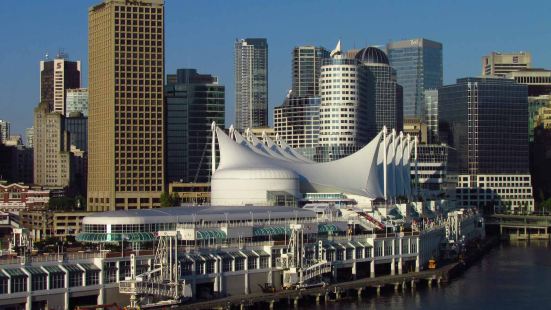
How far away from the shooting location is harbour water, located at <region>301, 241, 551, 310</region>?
71.5 m

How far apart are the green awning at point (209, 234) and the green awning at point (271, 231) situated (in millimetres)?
3306

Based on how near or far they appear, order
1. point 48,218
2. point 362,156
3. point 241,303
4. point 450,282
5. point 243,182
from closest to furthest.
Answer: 1. point 241,303
2. point 450,282
3. point 243,182
4. point 362,156
5. point 48,218

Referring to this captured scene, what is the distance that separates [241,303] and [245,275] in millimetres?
4835

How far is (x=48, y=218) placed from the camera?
428 feet

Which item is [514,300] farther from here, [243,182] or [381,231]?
[243,182]

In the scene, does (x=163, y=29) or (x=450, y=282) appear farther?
(x=163, y=29)

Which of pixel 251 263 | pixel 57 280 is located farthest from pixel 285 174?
pixel 57 280

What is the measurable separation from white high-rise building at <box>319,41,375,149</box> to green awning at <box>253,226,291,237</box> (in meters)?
94.1

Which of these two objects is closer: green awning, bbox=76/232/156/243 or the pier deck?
the pier deck

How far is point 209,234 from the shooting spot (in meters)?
74.5

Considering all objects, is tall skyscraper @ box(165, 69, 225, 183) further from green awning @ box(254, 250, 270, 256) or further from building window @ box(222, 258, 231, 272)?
building window @ box(222, 258, 231, 272)

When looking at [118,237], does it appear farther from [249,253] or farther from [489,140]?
[489,140]

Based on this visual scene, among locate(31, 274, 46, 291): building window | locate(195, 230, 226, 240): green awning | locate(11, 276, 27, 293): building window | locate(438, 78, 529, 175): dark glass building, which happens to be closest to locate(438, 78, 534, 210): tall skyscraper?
locate(438, 78, 529, 175): dark glass building

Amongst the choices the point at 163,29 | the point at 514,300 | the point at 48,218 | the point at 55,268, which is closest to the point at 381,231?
the point at 514,300
